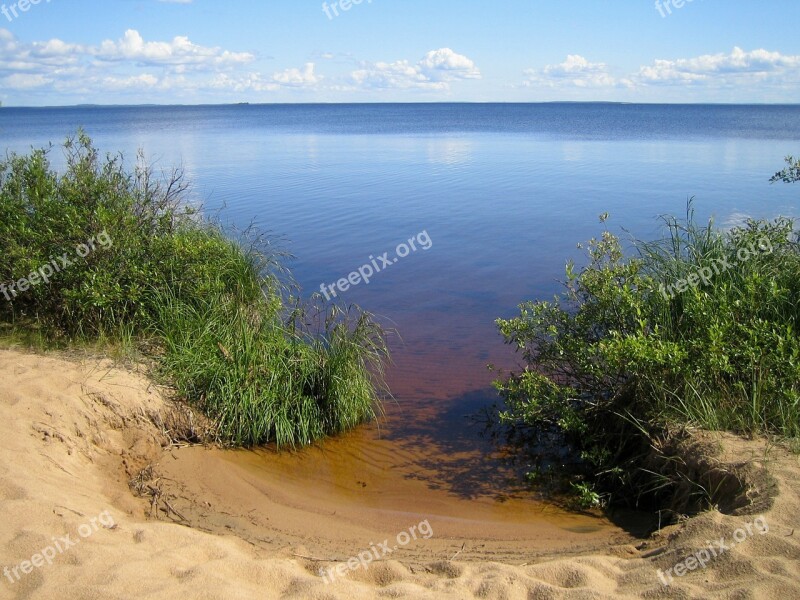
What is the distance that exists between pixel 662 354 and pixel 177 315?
18.0ft

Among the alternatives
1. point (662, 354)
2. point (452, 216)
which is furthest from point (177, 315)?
point (452, 216)

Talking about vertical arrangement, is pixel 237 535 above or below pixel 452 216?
below

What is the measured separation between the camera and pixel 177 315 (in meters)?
8.34

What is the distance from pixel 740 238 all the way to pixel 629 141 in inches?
1670

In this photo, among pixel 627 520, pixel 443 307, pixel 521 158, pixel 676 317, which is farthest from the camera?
pixel 521 158

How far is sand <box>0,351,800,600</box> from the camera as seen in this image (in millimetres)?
4488

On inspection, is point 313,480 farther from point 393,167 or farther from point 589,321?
point 393,167

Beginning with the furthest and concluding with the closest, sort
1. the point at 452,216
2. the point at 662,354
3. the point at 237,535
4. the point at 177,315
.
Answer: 1. the point at 452,216
2. the point at 177,315
3. the point at 662,354
4. the point at 237,535

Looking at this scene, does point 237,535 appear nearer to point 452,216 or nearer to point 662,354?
point 662,354

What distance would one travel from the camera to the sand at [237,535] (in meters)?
4.49

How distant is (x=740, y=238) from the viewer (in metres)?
8.03

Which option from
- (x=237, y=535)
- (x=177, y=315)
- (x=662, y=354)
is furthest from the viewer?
(x=177, y=315)

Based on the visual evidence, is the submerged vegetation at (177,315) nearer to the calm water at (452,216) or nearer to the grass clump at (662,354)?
the calm water at (452,216)

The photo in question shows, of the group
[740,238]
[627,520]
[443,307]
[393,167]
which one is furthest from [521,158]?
[627,520]
